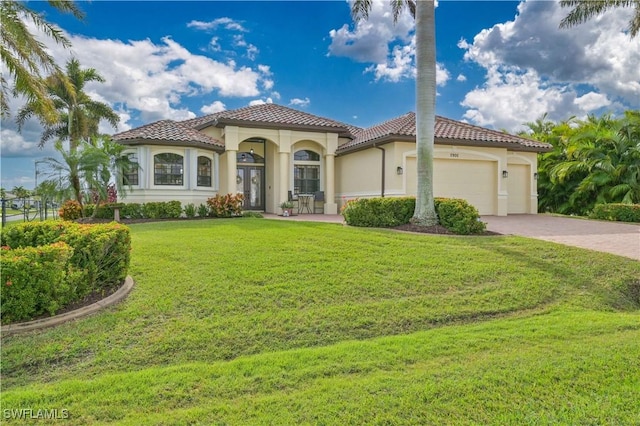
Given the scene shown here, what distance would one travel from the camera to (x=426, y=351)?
4.49 metres

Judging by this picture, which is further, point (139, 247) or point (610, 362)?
point (139, 247)

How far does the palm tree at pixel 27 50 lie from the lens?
1136 cm

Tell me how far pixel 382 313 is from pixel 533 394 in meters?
2.53

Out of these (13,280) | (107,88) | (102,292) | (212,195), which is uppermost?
(107,88)

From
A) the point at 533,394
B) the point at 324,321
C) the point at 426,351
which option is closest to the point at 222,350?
the point at 324,321

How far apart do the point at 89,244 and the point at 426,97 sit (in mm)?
9371

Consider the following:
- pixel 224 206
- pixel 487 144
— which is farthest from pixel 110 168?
pixel 487 144

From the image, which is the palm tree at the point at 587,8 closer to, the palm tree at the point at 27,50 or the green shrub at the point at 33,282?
the palm tree at the point at 27,50

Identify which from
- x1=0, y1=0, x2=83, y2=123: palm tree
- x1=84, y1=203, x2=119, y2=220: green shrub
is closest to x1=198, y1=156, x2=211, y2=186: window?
x1=84, y1=203, x2=119, y2=220: green shrub

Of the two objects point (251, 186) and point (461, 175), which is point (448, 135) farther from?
point (251, 186)

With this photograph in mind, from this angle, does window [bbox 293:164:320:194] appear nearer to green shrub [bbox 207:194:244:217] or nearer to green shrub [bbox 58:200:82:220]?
green shrub [bbox 207:194:244:217]

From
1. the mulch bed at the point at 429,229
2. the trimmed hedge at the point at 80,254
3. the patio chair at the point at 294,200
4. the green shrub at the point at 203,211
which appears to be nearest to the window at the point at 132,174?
the green shrub at the point at 203,211

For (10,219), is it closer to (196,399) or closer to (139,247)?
(139,247)

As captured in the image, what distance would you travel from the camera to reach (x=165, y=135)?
1741 centimetres
